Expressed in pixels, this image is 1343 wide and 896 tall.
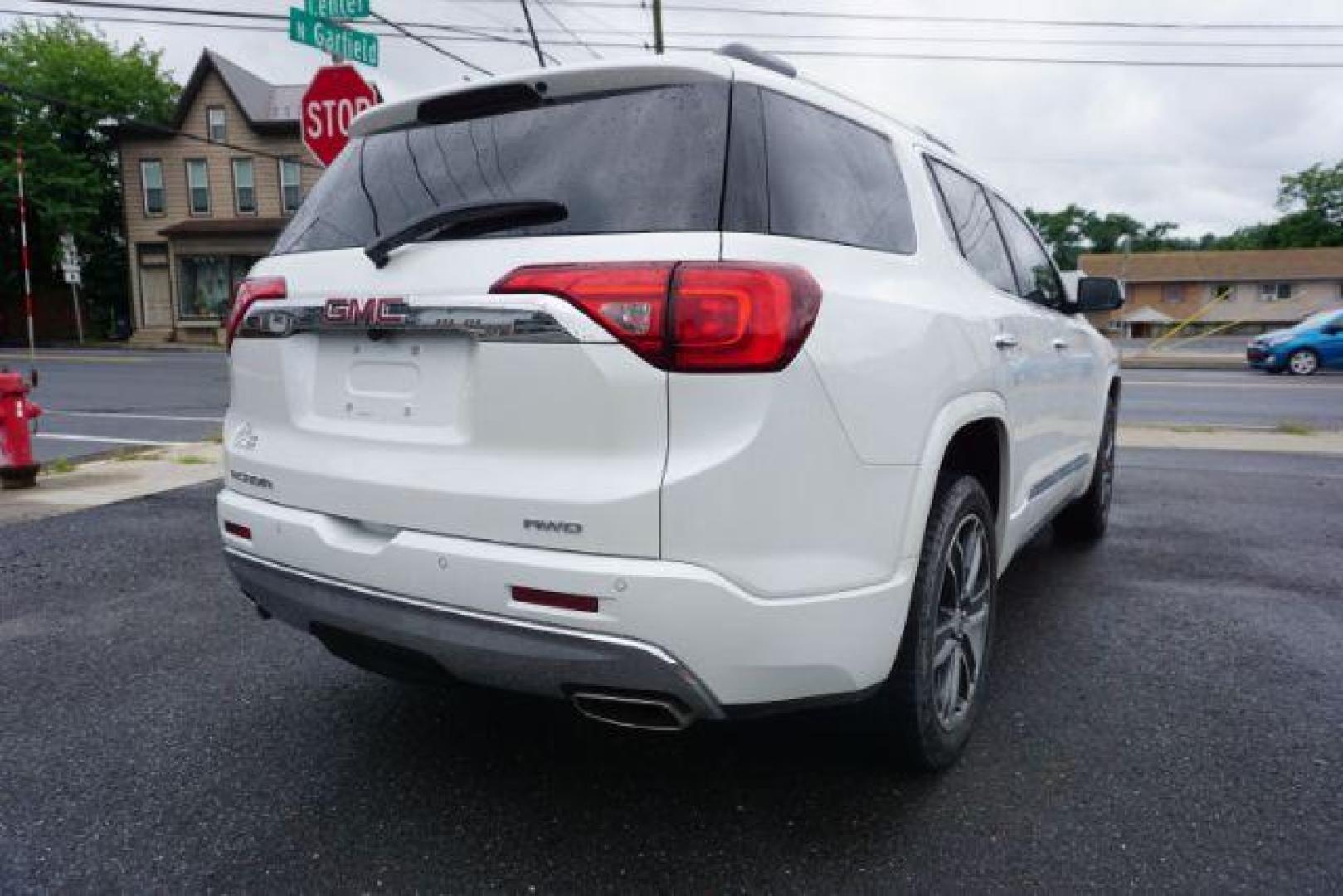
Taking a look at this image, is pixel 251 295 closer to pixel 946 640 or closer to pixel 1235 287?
pixel 946 640

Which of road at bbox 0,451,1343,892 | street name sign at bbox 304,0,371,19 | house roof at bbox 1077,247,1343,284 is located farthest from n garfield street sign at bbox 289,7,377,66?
house roof at bbox 1077,247,1343,284

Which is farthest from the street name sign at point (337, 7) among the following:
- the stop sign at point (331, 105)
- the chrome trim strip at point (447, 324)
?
the chrome trim strip at point (447, 324)

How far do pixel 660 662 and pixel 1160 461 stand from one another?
785 cm

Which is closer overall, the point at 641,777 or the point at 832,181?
the point at 832,181

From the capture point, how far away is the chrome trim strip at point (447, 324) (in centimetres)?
194

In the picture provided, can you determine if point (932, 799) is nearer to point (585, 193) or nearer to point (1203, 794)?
point (1203, 794)

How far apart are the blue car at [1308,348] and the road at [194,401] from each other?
0.40 meters

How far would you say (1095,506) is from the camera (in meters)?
5.18

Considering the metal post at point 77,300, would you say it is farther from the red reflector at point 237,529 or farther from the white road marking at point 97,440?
the red reflector at point 237,529

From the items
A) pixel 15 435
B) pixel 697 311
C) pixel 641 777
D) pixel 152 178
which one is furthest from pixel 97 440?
pixel 152 178

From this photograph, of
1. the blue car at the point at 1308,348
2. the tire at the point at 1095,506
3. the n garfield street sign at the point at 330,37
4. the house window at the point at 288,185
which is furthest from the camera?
the house window at the point at 288,185

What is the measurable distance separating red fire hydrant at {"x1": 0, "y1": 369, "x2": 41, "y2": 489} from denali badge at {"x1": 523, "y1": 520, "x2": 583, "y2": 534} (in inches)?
240

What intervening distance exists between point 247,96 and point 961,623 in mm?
36226

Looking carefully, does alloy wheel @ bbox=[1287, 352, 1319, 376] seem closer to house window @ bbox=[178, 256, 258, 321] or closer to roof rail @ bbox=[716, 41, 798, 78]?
roof rail @ bbox=[716, 41, 798, 78]
